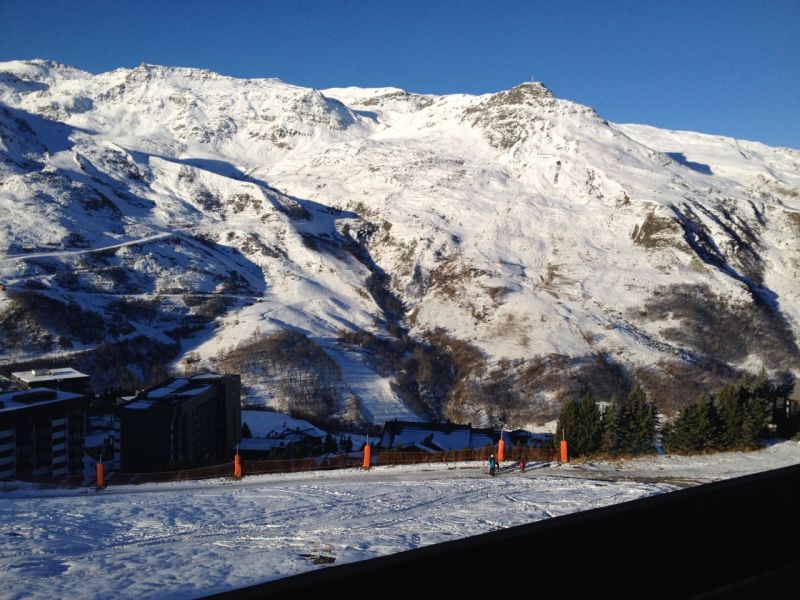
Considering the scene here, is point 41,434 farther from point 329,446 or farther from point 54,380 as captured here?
point 329,446

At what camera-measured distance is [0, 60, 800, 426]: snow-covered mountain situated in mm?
62219

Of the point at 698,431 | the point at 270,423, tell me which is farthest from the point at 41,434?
the point at 698,431

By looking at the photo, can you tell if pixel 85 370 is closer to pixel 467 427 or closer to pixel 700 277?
pixel 467 427

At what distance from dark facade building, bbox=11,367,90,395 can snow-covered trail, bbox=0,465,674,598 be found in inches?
1180

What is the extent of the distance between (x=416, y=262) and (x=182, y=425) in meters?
61.9

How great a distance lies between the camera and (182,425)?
32.3 meters

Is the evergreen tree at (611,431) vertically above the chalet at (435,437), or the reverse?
the evergreen tree at (611,431)

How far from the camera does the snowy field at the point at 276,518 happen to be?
6.20 metres

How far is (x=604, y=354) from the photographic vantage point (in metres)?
67.4

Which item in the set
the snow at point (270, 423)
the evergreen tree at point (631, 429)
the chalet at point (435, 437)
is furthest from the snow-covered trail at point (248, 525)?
the snow at point (270, 423)

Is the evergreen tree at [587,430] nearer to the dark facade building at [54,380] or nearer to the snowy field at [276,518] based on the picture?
the snowy field at [276,518]

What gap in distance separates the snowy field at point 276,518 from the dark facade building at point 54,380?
94.6 feet

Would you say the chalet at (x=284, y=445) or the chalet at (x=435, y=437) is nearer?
the chalet at (x=284, y=445)

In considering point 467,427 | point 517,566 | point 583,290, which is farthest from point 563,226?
point 517,566
